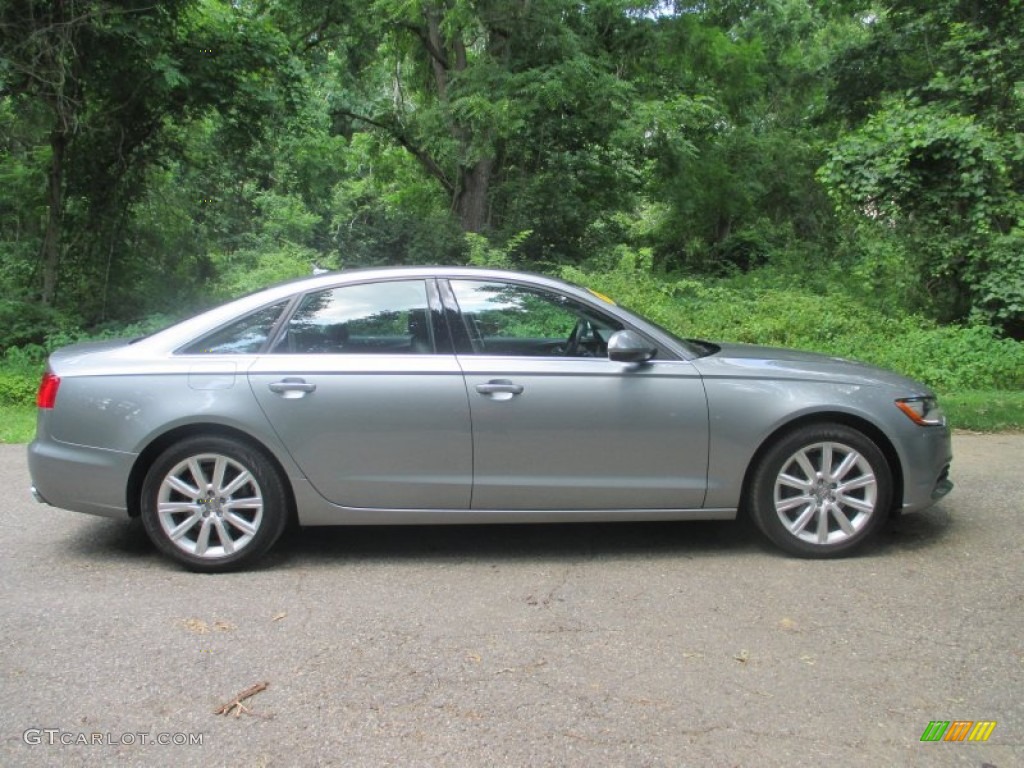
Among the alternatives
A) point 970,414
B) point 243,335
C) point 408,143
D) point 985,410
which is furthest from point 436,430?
point 408,143

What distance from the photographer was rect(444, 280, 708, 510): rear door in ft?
15.0

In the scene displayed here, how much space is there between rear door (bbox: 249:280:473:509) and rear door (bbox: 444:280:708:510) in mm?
129

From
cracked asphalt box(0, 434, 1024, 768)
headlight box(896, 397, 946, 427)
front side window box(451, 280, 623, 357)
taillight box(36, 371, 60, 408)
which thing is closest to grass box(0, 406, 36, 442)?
cracked asphalt box(0, 434, 1024, 768)

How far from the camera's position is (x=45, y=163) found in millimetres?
14109

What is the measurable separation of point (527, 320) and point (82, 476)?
2532 mm

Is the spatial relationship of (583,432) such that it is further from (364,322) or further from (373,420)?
(364,322)

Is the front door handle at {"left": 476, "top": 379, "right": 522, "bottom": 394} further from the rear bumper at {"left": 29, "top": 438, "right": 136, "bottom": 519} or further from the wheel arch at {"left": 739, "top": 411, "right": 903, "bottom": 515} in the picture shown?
the rear bumper at {"left": 29, "top": 438, "right": 136, "bottom": 519}

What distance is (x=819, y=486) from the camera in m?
4.70

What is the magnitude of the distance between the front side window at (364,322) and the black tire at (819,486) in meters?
2.01

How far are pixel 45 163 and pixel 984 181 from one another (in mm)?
14272

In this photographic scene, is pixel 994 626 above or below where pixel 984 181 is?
below

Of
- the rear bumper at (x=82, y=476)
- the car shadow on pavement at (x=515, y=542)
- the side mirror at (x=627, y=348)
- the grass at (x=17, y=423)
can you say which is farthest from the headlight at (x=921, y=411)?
the grass at (x=17, y=423)

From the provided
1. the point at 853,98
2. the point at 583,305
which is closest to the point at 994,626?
the point at 583,305

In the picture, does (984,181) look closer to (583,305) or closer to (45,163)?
(583,305)
